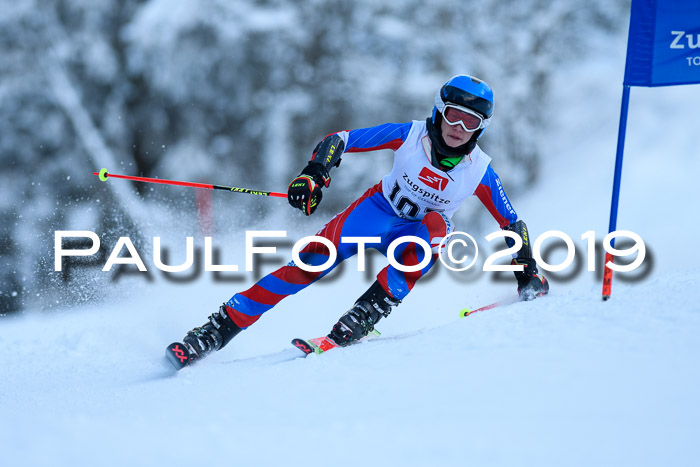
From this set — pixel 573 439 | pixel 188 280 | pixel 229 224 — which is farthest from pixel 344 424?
pixel 229 224

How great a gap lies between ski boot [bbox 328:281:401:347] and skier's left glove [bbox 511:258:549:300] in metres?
0.76

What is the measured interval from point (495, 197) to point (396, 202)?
0.56 metres

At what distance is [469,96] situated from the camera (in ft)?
10.3

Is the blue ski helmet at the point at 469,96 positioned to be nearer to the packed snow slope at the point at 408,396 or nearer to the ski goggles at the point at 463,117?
the ski goggles at the point at 463,117

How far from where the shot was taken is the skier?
320 centimetres

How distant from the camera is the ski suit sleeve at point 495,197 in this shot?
3.48 meters

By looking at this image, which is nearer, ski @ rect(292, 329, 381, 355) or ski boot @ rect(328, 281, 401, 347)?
ski @ rect(292, 329, 381, 355)

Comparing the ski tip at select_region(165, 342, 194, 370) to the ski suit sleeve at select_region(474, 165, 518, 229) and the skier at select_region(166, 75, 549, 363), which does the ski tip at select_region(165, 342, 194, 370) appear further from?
the ski suit sleeve at select_region(474, 165, 518, 229)

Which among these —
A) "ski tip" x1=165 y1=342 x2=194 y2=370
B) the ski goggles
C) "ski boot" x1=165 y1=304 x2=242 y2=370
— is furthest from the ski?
the ski goggles

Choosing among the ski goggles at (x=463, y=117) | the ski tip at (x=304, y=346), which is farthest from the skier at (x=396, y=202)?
the ski tip at (x=304, y=346)

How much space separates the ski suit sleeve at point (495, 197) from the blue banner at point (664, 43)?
2.68ft

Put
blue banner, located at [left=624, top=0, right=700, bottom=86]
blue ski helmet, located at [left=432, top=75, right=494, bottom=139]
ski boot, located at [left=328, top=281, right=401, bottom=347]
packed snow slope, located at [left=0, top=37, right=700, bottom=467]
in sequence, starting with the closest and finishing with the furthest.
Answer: packed snow slope, located at [left=0, top=37, right=700, bottom=467] → blue banner, located at [left=624, top=0, right=700, bottom=86] → blue ski helmet, located at [left=432, top=75, right=494, bottom=139] → ski boot, located at [left=328, top=281, right=401, bottom=347]

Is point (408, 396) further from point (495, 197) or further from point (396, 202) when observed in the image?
point (495, 197)

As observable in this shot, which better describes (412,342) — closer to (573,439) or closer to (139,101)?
(573,439)
